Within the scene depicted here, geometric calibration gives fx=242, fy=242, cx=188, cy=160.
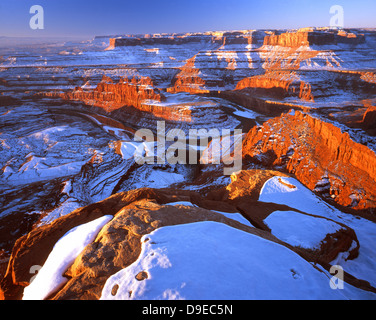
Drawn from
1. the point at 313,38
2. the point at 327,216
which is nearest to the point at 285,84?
the point at 313,38

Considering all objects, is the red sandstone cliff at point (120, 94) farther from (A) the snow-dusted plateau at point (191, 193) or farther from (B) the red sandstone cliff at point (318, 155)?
(B) the red sandstone cliff at point (318, 155)

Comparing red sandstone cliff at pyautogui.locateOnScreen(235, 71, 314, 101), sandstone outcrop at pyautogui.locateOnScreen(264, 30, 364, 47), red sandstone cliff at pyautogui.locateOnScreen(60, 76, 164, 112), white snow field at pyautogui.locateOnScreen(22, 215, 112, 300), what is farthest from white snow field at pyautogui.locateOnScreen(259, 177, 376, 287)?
sandstone outcrop at pyautogui.locateOnScreen(264, 30, 364, 47)

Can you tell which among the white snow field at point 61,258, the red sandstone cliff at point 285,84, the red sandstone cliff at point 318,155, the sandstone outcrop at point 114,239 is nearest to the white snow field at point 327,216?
the sandstone outcrop at point 114,239

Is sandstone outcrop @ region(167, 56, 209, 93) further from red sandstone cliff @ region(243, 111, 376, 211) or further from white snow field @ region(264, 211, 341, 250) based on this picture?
white snow field @ region(264, 211, 341, 250)
